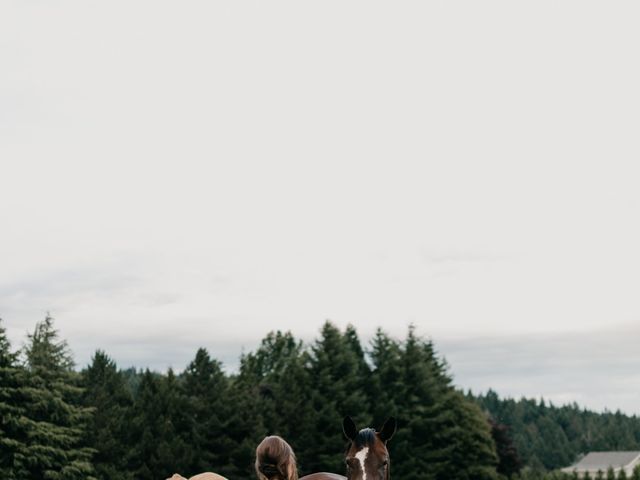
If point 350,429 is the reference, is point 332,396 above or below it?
above

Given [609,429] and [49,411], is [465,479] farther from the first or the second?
[609,429]

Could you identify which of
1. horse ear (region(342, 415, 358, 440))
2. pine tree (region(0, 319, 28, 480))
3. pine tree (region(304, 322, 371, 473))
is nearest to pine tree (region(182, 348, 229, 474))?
pine tree (region(304, 322, 371, 473))

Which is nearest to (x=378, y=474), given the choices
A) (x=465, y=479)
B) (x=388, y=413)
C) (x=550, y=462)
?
(x=388, y=413)

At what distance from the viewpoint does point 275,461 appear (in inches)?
294

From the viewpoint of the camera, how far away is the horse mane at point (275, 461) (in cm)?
744

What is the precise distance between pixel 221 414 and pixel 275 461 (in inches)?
1923

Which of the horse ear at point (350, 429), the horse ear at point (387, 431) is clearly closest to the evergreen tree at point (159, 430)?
the horse ear at point (350, 429)

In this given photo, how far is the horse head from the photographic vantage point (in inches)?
348

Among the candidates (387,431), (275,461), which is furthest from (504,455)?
(275,461)

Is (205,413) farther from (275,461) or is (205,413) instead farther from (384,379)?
(275,461)

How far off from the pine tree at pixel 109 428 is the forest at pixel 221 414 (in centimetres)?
7

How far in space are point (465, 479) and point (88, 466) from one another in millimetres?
35465

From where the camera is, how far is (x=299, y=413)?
6106 centimetres

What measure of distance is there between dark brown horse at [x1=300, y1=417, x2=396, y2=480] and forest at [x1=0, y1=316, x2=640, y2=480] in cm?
3568
